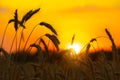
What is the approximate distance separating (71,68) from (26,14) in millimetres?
1197

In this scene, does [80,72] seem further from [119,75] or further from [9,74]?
[9,74]

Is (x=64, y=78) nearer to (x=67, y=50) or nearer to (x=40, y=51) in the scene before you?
(x=67, y=50)

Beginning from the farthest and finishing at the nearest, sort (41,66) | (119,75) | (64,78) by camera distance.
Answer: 1. (119,75)
2. (64,78)
3. (41,66)

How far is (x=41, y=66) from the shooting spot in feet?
16.8

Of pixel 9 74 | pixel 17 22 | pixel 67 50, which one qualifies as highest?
pixel 17 22

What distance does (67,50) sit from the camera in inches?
208

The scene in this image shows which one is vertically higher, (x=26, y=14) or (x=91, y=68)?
(x=26, y=14)

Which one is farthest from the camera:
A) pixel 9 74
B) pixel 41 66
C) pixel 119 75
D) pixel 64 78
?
pixel 119 75

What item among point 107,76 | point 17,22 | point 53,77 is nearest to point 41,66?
point 53,77

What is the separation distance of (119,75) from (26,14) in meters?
1.79

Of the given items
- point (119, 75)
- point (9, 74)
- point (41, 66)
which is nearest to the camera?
point (9, 74)

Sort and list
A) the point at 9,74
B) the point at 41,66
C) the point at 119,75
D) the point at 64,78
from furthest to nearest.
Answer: the point at 119,75
the point at 64,78
the point at 41,66
the point at 9,74

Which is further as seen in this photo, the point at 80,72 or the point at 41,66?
the point at 80,72

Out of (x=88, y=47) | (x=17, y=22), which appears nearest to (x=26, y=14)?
(x=17, y=22)
